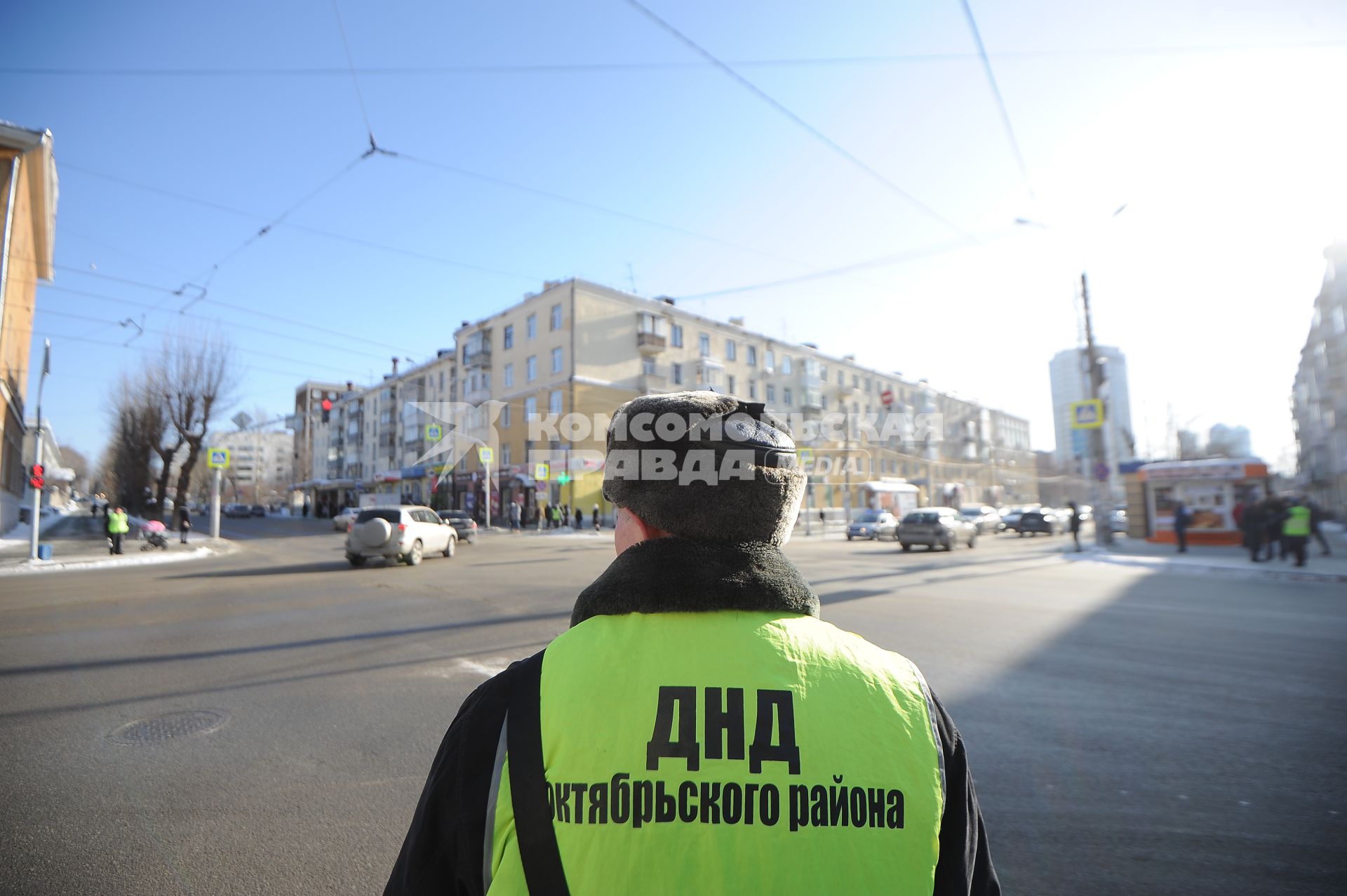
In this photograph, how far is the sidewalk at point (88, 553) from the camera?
16359 mm

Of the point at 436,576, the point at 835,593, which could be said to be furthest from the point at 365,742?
the point at 436,576

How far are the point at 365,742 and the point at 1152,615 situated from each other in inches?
410

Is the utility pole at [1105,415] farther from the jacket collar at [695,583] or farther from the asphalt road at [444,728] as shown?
the jacket collar at [695,583]

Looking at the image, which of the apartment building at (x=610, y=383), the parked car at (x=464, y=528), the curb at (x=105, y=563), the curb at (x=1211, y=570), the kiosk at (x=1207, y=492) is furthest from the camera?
the apartment building at (x=610, y=383)

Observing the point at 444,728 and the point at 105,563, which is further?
the point at 105,563

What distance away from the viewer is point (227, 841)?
3070 mm

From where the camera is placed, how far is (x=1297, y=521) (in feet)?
54.1

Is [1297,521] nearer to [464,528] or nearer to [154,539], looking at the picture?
[464,528]

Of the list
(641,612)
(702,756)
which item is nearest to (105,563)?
(641,612)

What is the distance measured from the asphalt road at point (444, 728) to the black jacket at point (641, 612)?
2088 millimetres

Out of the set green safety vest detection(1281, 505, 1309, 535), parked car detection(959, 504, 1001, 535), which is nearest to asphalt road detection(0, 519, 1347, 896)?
green safety vest detection(1281, 505, 1309, 535)

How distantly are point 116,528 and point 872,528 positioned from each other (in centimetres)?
2973

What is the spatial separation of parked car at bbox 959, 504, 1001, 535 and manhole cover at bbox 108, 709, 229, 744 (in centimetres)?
4059

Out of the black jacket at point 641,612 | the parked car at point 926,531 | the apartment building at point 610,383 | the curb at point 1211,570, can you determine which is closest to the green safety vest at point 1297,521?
the curb at point 1211,570
